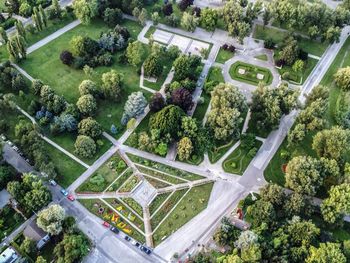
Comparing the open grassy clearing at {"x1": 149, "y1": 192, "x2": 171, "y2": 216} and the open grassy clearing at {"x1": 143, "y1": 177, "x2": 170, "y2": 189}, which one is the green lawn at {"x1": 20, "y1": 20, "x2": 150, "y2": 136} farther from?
the open grassy clearing at {"x1": 149, "y1": 192, "x2": 171, "y2": 216}

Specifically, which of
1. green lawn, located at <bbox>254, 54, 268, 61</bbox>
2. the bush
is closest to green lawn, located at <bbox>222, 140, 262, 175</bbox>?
green lawn, located at <bbox>254, 54, 268, 61</bbox>

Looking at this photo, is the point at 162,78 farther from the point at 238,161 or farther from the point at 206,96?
the point at 238,161

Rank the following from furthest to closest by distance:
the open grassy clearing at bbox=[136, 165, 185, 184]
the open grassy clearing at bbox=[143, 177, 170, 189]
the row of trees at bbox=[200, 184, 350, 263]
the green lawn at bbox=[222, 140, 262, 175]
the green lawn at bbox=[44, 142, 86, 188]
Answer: the green lawn at bbox=[222, 140, 262, 175] < the open grassy clearing at bbox=[136, 165, 185, 184] < the open grassy clearing at bbox=[143, 177, 170, 189] < the green lawn at bbox=[44, 142, 86, 188] < the row of trees at bbox=[200, 184, 350, 263]

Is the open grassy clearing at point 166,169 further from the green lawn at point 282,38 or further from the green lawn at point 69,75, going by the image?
the green lawn at point 282,38

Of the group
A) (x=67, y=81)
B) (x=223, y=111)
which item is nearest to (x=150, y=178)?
(x=223, y=111)

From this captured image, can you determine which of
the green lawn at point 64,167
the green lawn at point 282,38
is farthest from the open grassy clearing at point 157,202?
the green lawn at point 282,38

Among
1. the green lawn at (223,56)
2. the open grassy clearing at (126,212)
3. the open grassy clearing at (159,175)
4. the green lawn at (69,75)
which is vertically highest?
the green lawn at (223,56)

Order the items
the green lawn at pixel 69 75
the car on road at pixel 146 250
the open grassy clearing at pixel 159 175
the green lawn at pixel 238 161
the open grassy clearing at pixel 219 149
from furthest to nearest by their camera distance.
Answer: the green lawn at pixel 69 75, the open grassy clearing at pixel 219 149, the green lawn at pixel 238 161, the open grassy clearing at pixel 159 175, the car on road at pixel 146 250

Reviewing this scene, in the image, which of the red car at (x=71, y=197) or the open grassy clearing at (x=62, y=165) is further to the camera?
the open grassy clearing at (x=62, y=165)
